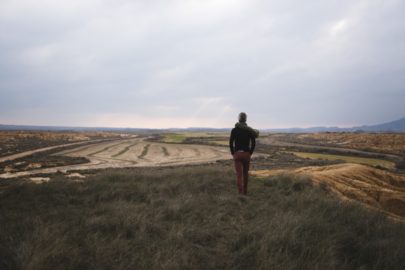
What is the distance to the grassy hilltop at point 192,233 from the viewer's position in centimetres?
431

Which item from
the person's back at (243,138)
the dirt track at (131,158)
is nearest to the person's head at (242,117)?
the person's back at (243,138)

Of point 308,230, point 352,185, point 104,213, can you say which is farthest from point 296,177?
point 104,213

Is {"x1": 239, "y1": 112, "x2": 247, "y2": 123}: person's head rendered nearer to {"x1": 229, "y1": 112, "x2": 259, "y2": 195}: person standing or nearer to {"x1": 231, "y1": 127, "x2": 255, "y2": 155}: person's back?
{"x1": 229, "y1": 112, "x2": 259, "y2": 195}: person standing

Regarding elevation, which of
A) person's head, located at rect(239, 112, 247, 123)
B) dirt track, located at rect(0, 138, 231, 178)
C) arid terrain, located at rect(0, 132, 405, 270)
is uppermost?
person's head, located at rect(239, 112, 247, 123)

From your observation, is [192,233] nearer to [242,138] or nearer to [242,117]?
[242,138]

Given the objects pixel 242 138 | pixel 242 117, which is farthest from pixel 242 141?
pixel 242 117

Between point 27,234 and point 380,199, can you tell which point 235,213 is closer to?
point 27,234

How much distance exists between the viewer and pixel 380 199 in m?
10.9

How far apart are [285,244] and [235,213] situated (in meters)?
2.40

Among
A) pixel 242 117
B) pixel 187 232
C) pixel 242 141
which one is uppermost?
pixel 242 117

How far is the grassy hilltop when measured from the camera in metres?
4.31

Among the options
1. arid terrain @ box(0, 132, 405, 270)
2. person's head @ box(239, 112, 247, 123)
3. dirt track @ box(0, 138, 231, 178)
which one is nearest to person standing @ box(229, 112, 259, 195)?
person's head @ box(239, 112, 247, 123)

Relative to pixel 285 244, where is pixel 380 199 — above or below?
below

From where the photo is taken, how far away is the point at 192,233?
5.57 metres
